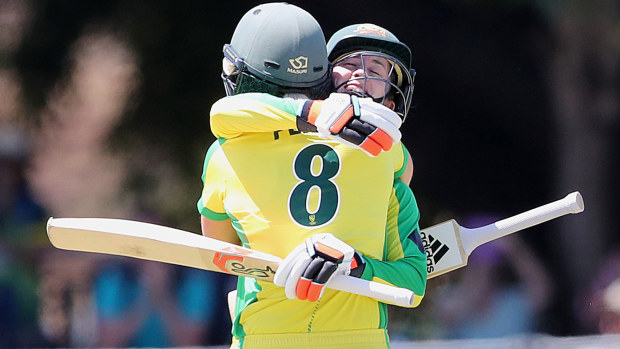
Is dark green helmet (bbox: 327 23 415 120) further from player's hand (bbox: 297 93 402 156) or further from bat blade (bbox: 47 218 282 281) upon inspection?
bat blade (bbox: 47 218 282 281)

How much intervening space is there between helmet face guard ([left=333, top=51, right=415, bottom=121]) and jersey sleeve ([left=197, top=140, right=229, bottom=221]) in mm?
333

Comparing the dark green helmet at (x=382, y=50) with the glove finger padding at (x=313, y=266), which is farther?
the dark green helmet at (x=382, y=50)

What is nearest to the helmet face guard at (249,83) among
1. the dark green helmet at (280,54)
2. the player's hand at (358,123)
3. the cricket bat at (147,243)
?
the dark green helmet at (280,54)

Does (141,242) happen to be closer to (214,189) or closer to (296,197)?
(214,189)

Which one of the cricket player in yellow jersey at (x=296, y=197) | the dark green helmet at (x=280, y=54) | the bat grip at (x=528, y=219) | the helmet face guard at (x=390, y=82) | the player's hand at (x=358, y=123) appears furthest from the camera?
the bat grip at (x=528, y=219)

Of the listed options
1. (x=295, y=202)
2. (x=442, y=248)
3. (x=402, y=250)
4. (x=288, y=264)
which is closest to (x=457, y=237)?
(x=442, y=248)

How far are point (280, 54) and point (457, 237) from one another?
0.95 m

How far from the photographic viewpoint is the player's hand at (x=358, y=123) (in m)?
1.83

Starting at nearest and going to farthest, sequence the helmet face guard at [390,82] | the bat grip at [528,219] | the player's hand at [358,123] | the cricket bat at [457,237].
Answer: the player's hand at [358,123]
the helmet face guard at [390,82]
the bat grip at [528,219]
the cricket bat at [457,237]

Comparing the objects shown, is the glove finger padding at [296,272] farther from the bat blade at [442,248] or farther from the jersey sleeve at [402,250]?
the bat blade at [442,248]

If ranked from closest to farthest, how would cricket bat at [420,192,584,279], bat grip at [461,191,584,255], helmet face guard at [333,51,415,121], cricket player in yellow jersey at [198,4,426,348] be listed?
cricket player in yellow jersey at [198,4,426,348]
helmet face guard at [333,51,415,121]
bat grip at [461,191,584,255]
cricket bat at [420,192,584,279]

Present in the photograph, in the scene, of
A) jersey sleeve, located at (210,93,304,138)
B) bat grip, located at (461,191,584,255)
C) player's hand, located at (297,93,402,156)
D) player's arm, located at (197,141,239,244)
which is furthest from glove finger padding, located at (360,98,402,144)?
bat grip, located at (461,191,584,255)

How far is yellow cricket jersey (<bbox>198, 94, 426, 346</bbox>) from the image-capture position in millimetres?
1971

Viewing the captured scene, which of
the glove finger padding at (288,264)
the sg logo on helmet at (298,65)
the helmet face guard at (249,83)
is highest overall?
the sg logo on helmet at (298,65)
